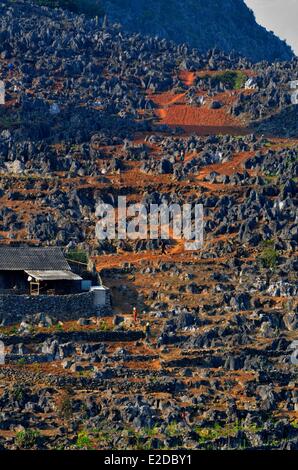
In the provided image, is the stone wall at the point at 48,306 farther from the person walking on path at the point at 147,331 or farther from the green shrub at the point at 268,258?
the green shrub at the point at 268,258

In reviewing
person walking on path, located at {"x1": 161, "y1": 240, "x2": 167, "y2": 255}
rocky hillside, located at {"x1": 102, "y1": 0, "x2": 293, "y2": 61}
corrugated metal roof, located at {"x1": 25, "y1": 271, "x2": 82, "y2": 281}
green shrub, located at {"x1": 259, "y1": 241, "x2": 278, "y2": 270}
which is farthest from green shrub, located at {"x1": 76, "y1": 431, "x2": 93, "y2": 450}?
rocky hillside, located at {"x1": 102, "y1": 0, "x2": 293, "y2": 61}

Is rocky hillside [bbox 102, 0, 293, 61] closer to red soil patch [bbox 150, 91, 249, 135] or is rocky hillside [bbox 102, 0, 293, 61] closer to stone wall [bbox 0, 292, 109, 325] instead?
red soil patch [bbox 150, 91, 249, 135]

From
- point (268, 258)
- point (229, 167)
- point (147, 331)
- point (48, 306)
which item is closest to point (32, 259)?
point (48, 306)

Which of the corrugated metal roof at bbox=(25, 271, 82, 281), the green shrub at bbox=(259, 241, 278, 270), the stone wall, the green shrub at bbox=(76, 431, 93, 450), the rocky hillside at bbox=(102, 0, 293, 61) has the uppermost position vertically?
the rocky hillside at bbox=(102, 0, 293, 61)

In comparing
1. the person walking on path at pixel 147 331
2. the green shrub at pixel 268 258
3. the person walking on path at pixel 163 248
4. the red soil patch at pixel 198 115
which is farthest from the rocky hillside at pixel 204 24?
the person walking on path at pixel 147 331

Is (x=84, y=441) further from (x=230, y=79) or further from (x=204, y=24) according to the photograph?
(x=204, y=24)

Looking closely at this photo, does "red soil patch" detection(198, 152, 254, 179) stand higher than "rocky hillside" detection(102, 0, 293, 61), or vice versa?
"rocky hillside" detection(102, 0, 293, 61)
